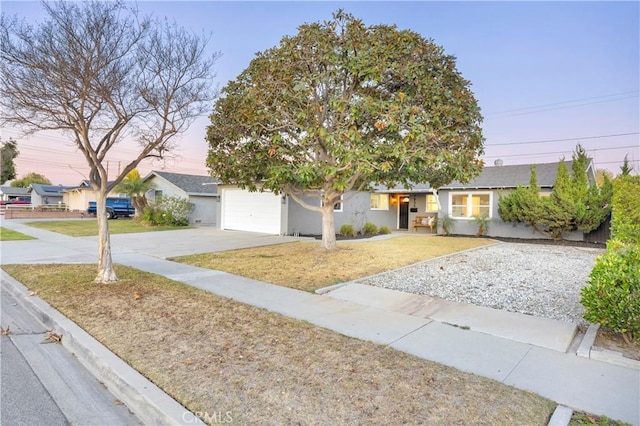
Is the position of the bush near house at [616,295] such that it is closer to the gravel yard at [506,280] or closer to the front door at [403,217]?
the gravel yard at [506,280]

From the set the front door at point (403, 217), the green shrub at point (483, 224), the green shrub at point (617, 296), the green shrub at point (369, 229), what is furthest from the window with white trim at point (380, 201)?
the green shrub at point (617, 296)

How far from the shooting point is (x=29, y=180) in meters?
70.1

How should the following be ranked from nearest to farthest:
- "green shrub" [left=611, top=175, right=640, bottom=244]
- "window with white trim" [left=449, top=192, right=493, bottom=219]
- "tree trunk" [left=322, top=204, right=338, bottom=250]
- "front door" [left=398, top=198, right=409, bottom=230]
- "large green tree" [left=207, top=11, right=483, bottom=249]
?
"large green tree" [left=207, top=11, right=483, bottom=249] < "green shrub" [left=611, top=175, right=640, bottom=244] < "tree trunk" [left=322, top=204, right=338, bottom=250] < "window with white trim" [left=449, top=192, right=493, bottom=219] < "front door" [left=398, top=198, right=409, bottom=230]

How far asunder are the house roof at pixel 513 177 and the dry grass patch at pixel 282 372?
1391 cm

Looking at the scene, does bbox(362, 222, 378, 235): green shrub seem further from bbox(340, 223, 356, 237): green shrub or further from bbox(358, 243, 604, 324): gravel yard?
bbox(358, 243, 604, 324): gravel yard

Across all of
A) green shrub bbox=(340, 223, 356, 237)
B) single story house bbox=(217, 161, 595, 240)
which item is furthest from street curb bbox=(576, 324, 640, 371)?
green shrub bbox=(340, 223, 356, 237)

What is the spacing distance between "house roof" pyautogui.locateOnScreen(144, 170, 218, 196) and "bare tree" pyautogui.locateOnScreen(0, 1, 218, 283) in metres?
16.2

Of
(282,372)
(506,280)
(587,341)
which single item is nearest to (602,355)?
(587,341)

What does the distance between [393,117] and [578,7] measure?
7119 millimetres

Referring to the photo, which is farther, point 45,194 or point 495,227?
point 45,194

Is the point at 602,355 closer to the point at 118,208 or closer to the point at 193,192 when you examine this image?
the point at 193,192

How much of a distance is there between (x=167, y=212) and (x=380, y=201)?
42.0ft

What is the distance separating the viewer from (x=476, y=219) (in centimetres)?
1703

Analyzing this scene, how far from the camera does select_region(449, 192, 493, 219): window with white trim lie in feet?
56.5
